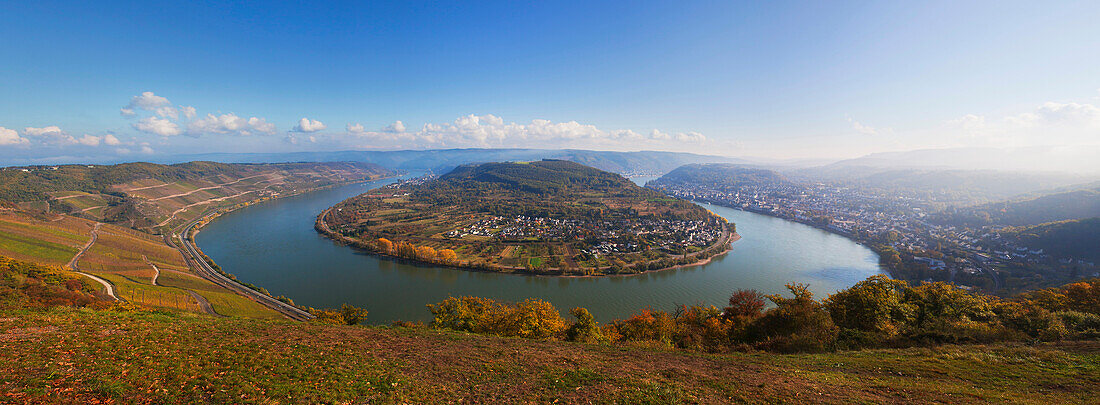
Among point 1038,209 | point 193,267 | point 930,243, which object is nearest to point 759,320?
point 193,267

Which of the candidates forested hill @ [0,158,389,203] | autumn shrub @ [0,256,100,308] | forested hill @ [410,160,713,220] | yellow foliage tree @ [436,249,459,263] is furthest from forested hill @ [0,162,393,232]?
yellow foliage tree @ [436,249,459,263]

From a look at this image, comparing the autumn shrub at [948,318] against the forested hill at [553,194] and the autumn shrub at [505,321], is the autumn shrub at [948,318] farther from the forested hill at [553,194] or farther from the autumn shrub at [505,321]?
the forested hill at [553,194]

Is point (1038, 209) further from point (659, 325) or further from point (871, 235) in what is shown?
point (659, 325)

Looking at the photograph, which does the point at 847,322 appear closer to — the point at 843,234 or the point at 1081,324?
the point at 1081,324

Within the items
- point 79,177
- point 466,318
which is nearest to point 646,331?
point 466,318

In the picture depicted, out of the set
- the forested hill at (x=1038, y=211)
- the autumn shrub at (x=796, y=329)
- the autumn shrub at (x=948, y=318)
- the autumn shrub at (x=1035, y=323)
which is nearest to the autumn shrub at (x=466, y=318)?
the autumn shrub at (x=796, y=329)

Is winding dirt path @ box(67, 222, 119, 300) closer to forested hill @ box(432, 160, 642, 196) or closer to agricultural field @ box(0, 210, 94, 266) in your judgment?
agricultural field @ box(0, 210, 94, 266)
